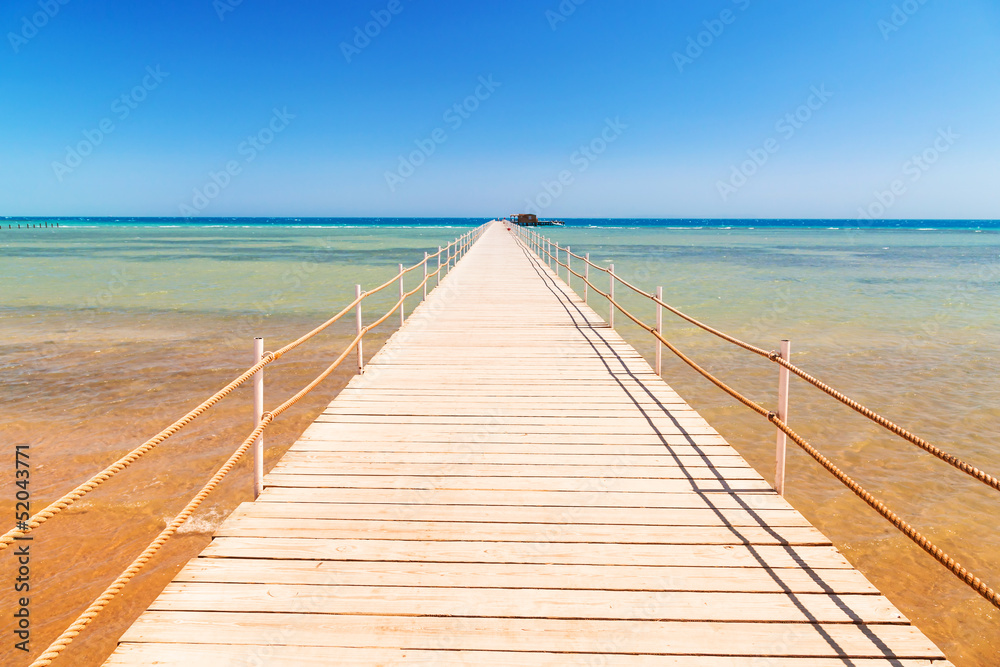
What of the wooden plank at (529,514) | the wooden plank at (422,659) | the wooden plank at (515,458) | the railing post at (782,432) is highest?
the railing post at (782,432)

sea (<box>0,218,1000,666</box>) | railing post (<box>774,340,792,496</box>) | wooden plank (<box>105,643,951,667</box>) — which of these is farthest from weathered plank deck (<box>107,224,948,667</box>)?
sea (<box>0,218,1000,666</box>)

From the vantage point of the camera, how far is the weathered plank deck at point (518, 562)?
2.34m

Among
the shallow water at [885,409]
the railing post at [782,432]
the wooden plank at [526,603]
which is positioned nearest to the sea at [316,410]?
the shallow water at [885,409]

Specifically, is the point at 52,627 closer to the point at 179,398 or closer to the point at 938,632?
the point at 179,398

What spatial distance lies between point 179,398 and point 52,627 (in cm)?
498

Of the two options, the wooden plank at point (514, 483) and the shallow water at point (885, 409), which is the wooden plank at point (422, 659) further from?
the shallow water at point (885, 409)

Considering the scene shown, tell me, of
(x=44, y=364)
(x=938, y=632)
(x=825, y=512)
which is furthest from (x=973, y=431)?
(x=44, y=364)

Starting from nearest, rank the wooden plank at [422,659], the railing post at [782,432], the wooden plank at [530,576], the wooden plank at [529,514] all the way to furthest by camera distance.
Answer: the wooden plank at [422,659] → the wooden plank at [530,576] → the wooden plank at [529,514] → the railing post at [782,432]

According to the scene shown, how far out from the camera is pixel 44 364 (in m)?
9.84

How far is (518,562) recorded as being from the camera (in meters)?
2.91

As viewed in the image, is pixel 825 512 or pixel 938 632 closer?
pixel 938 632

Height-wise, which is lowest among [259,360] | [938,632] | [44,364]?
[938,632]

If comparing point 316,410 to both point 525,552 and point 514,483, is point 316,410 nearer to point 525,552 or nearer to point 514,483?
→ point 514,483

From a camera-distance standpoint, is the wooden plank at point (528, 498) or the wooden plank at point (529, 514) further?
the wooden plank at point (528, 498)
